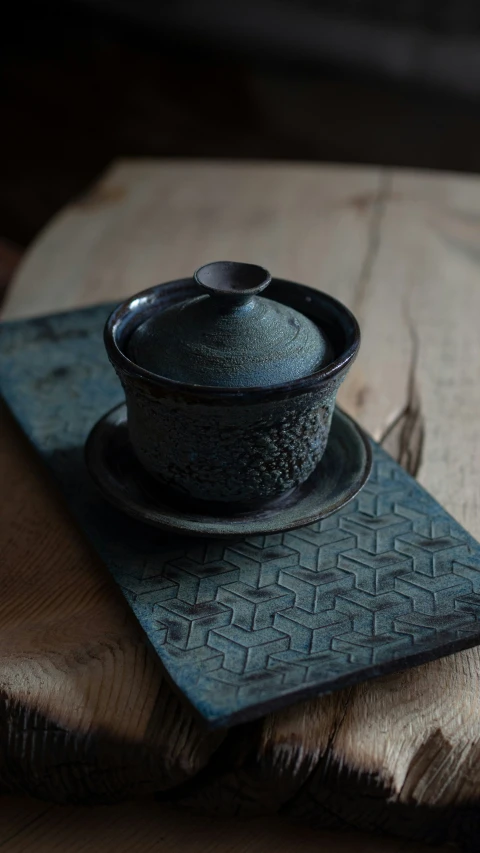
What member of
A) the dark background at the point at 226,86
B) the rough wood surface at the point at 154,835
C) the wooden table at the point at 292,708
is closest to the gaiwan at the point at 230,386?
the wooden table at the point at 292,708

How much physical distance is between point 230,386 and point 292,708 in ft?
0.74

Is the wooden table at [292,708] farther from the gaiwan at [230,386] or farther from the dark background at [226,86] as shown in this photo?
the dark background at [226,86]

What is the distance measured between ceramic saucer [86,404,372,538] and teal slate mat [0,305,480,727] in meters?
0.02

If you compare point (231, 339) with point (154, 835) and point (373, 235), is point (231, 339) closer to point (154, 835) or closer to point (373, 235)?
point (154, 835)

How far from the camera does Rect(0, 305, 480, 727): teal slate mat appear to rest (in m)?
0.59

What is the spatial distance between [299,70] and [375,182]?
128 centimetres

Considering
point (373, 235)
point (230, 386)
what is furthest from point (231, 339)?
point (373, 235)

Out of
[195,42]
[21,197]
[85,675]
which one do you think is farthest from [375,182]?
[21,197]

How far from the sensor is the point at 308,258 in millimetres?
1325

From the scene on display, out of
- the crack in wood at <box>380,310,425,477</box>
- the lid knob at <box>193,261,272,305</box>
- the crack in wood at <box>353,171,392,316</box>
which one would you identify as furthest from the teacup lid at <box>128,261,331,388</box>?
the crack in wood at <box>353,171,392,316</box>

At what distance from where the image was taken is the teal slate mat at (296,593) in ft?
1.94

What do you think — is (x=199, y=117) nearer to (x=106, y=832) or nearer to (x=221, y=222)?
(x=221, y=222)

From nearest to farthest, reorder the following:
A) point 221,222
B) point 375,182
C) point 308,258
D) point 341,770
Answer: point 341,770
point 308,258
point 221,222
point 375,182

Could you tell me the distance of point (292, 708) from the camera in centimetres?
61
